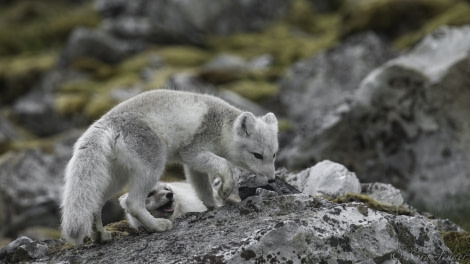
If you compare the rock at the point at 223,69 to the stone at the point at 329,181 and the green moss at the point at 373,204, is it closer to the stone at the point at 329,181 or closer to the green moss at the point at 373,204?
the stone at the point at 329,181

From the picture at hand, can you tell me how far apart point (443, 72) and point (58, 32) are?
124 ft

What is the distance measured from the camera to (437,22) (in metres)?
29.6

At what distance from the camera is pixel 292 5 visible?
1845 inches

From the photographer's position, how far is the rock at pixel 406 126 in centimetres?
1480

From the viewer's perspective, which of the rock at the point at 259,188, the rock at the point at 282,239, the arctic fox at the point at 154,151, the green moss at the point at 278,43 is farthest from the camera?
the green moss at the point at 278,43

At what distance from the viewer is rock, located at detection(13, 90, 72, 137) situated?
105ft

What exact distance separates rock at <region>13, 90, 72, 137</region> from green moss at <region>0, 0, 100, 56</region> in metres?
12.7

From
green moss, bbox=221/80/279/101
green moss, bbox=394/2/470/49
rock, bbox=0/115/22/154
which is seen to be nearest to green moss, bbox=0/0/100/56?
rock, bbox=0/115/22/154

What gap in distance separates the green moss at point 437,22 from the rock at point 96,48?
18.1 meters

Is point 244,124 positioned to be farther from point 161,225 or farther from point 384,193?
point 384,193

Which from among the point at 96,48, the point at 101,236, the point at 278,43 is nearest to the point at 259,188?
the point at 101,236

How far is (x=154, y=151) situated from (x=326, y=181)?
Answer: 363 centimetres

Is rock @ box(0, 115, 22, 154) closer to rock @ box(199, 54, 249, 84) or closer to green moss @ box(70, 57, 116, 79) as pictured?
rock @ box(199, 54, 249, 84)

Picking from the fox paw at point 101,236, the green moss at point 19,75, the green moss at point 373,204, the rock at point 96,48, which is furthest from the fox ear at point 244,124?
the rock at point 96,48
